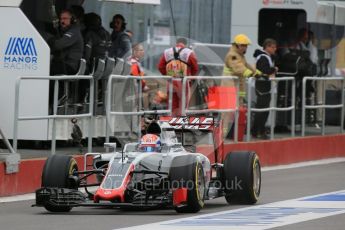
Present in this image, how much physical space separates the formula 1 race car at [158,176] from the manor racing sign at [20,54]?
4.00m

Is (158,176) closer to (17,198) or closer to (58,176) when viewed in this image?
(58,176)

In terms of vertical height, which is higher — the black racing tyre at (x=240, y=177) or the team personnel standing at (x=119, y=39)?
the team personnel standing at (x=119, y=39)

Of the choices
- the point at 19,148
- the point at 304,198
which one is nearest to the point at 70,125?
the point at 19,148

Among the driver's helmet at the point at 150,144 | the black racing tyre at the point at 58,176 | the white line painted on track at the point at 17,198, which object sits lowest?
the white line painted on track at the point at 17,198

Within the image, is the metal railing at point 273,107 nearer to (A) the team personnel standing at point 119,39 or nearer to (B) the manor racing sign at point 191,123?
(A) the team personnel standing at point 119,39

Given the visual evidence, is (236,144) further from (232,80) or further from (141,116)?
(141,116)

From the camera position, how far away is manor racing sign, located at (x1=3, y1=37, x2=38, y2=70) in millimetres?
19641

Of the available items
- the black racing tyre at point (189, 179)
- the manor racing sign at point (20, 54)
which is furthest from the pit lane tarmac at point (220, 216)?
the manor racing sign at point (20, 54)

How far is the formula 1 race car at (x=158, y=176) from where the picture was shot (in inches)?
576

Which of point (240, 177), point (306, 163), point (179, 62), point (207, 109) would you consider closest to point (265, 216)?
point (240, 177)

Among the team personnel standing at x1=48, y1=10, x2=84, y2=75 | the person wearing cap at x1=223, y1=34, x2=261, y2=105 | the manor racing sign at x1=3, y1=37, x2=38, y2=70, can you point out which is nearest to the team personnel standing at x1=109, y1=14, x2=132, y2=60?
the team personnel standing at x1=48, y1=10, x2=84, y2=75

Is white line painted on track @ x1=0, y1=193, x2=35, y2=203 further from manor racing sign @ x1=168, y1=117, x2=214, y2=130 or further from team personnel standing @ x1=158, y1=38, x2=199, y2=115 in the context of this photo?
team personnel standing @ x1=158, y1=38, x2=199, y2=115

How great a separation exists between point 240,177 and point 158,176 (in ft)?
4.52

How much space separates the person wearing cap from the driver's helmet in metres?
7.34
